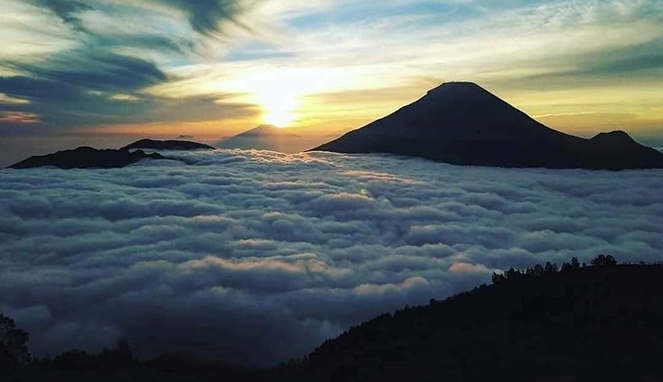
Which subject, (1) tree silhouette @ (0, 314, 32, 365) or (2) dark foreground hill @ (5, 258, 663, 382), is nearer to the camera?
(2) dark foreground hill @ (5, 258, 663, 382)

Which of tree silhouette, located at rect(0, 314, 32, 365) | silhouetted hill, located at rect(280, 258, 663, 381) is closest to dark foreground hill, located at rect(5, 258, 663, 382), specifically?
silhouetted hill, located at rect(280, 258, 663, 381)

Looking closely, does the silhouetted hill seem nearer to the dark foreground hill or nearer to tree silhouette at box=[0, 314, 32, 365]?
the dark foreground hill

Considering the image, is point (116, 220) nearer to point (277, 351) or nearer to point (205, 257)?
point (205, 257)

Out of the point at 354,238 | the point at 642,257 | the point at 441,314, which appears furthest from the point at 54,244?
the point at 642,257

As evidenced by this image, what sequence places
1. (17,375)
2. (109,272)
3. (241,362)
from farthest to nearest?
(109,272), (241,362), (17,375)

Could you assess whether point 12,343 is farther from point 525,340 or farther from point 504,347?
point 525,340

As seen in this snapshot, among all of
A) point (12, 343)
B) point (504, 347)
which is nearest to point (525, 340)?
point (504, 347)
